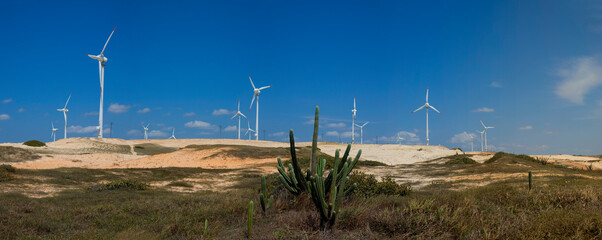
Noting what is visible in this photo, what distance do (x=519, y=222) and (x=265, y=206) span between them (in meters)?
5.39

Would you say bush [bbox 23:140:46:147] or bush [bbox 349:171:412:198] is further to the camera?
bush [bbox 23:140:46:147]

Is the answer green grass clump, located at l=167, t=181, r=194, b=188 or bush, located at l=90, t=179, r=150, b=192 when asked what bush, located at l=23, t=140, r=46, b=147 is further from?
bush, located at l=90, t=179, r=150, b=192

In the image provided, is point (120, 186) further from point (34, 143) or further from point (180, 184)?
point (34, 143)

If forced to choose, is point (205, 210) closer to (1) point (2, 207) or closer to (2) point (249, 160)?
(1) point (2, 207)

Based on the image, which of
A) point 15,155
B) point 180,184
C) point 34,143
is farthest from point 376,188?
point 34,143

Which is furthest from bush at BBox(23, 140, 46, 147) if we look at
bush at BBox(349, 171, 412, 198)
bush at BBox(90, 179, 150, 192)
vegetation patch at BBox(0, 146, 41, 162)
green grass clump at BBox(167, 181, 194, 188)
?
bush at BBox(349, 171, 412, 198)

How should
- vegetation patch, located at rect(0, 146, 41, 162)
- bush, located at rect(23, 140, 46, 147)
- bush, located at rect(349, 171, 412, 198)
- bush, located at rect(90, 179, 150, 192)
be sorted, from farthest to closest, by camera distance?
bush, located at rect(23, 140, 46, 147), vegetation patch, located at rect(0, 146, 41, 162), bush, located at rect(90, 179, 150, 192), bush, located at rect(349, 171, 412, 198)

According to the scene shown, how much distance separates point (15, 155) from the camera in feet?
135

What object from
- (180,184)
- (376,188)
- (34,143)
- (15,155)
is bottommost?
(180,184)

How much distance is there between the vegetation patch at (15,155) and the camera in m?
39.7

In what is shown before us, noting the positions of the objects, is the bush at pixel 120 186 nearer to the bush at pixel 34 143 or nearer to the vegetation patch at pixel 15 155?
the vegetation patch at pixel 15 155

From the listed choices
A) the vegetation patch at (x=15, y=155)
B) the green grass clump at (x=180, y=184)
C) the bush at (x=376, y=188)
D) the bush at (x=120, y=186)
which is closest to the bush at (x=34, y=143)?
the vegetation patch at (x=15, y=155)

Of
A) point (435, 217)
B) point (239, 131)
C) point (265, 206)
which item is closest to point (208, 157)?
point (265, 206)

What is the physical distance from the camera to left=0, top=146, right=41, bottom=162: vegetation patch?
1564 inches
